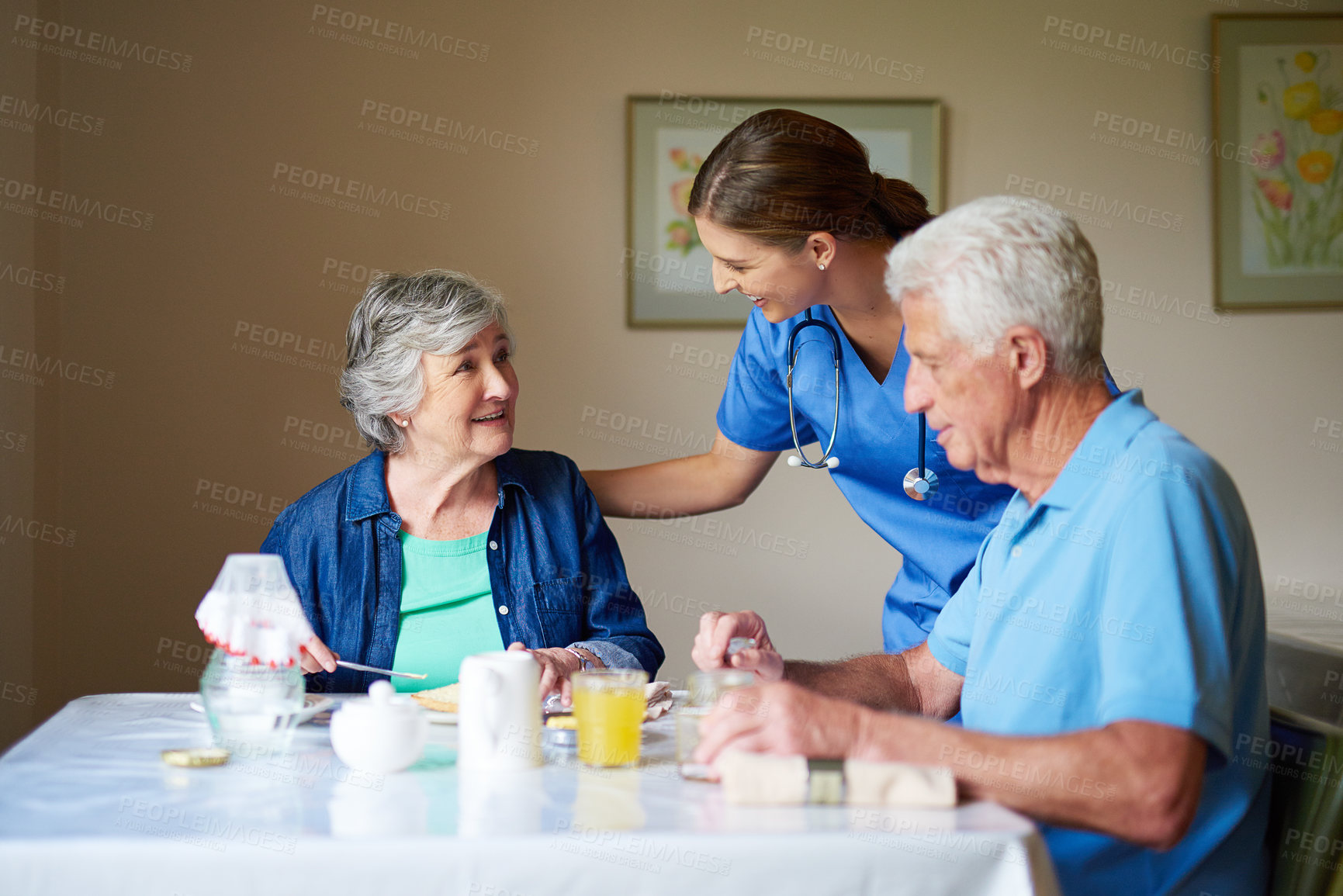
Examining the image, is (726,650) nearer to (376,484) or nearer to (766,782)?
(766,782)

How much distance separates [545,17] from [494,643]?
1.97 m

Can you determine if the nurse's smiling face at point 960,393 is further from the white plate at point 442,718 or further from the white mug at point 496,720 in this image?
the white plate at point 442,718

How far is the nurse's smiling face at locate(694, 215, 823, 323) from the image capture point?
183 centimetres

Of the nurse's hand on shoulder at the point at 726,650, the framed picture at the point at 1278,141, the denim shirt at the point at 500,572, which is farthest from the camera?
the framed picture at the point at 1278,141

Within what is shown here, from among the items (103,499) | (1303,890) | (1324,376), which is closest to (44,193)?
(103,499)

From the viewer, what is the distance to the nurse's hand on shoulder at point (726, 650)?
4.79 ft

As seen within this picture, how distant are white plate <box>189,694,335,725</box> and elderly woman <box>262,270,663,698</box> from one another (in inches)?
11.0

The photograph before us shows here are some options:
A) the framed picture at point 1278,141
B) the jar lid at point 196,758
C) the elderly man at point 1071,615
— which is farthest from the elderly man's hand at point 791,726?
the framed picture at point 1278,141

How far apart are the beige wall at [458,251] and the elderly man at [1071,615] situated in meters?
1.80

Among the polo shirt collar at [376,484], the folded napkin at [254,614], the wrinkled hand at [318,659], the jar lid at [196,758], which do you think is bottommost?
the jar lid at [196,758]

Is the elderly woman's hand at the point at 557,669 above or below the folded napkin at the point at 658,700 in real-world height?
above

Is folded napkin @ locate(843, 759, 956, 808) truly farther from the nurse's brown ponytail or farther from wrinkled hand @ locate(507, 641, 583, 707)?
the nurse's brown ponytail

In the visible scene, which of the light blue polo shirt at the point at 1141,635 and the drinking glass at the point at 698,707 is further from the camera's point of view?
the drinking glass at the point at 698,707

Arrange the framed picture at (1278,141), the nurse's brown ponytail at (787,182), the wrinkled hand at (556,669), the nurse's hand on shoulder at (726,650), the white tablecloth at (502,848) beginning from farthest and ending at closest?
the framed picture at (1278,141) → the nurse's brown ponytail at (787,182) → the wrinkled hand at (556,669) → the nurse's hand on shoulder at (726,650) → the white tablecloth at (502,848)
